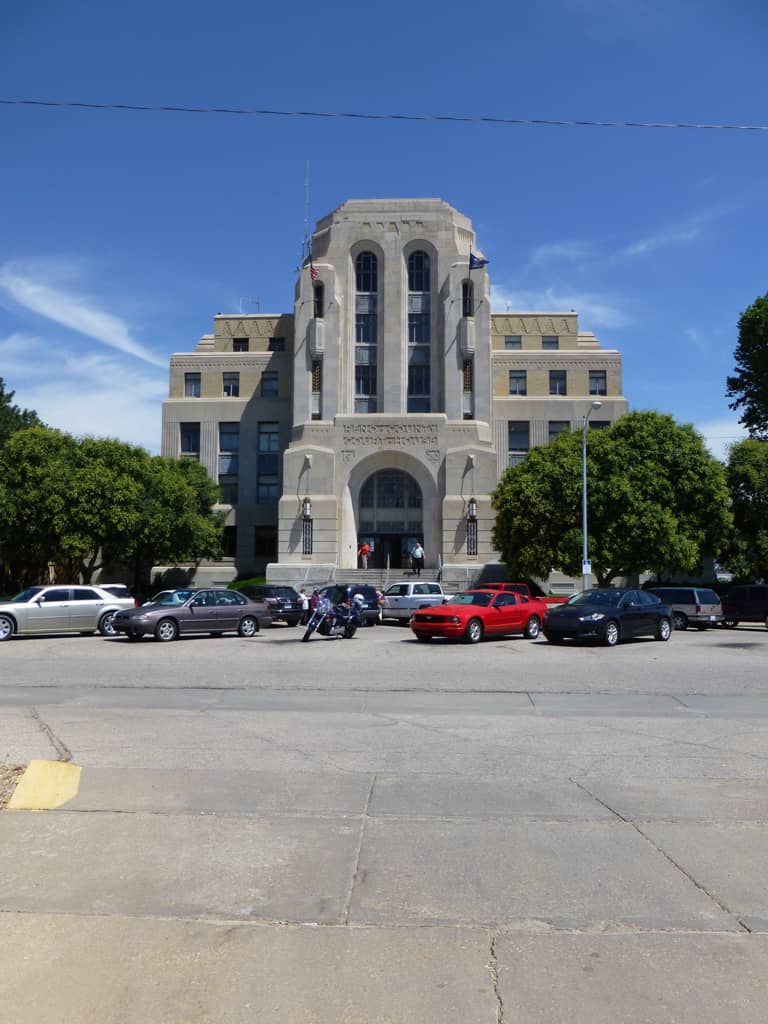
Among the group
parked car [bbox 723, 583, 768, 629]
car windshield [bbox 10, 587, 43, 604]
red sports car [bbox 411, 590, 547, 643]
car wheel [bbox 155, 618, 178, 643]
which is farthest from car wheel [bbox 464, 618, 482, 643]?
parked car [bbox 723, 583, 768, 629]

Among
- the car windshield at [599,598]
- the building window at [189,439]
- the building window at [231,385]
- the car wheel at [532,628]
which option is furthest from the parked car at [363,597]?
the building window at [231,385]

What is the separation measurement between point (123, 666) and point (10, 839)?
11.6 m

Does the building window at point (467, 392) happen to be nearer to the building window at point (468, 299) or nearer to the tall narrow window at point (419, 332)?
the tall narrow window at point (419, 332)

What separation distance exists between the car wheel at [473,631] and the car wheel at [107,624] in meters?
10.3

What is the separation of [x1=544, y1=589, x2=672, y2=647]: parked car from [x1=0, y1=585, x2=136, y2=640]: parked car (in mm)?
12845

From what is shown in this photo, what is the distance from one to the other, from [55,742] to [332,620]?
49.8 feet

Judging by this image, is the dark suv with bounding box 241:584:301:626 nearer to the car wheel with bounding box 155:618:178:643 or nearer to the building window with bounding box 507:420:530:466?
the car wheel with bounding box 155:618:178:643

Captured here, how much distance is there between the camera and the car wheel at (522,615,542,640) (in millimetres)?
25000

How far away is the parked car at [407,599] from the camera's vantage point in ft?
105

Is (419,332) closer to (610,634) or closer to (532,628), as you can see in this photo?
(532,628)

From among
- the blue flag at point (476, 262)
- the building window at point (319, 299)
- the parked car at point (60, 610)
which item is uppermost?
the blue flag at point (476, 262)

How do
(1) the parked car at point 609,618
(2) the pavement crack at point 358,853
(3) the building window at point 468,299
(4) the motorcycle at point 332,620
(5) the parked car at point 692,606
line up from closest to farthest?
1. (2) the pavement crack at point 358,853
2. (1) the parked car at point 609,618
3. (4) the motorcycle at point 332,620
4. (5) the parked car at point 692,606
5. (3) the building window at point 468,299

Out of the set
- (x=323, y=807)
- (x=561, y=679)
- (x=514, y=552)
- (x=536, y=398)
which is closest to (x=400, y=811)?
(x=323, y=807)

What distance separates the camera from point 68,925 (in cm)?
451
